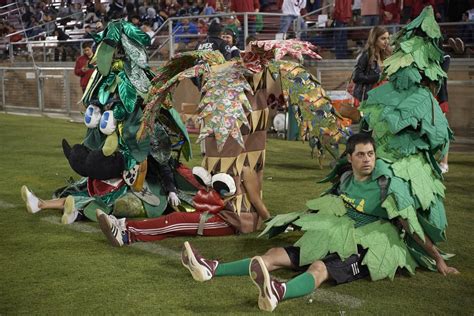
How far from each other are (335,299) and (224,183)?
4.33 feet

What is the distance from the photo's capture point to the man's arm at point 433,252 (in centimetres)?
458

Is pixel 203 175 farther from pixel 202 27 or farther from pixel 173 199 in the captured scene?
pixel 202 27

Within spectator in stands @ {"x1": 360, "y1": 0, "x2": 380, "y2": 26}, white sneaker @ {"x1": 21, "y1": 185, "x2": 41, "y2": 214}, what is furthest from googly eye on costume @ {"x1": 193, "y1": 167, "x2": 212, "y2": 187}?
spectator in stands @ {"x1": 360, "y1": 0, "x2": 380, "y2": 26}

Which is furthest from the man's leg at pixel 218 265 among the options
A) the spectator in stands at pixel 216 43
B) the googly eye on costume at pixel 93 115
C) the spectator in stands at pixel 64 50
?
the spectator in stands at pixel 64 50

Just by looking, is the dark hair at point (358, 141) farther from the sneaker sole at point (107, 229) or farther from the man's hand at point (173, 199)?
the man's hand at point (173, 199)

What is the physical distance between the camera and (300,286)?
418cm

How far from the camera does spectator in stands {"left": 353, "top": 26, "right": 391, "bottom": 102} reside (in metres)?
8.09

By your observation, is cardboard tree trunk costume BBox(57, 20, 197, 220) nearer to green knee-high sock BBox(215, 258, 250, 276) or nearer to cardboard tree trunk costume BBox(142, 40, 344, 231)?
cardboard tree trunk costume BBox(142, 40, 344, 231)

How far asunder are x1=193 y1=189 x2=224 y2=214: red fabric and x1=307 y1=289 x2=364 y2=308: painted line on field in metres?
1.28

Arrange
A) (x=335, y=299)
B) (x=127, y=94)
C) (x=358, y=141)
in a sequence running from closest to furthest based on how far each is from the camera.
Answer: (x=335, y=299), (x=358, y=141), (x=127, y=94)

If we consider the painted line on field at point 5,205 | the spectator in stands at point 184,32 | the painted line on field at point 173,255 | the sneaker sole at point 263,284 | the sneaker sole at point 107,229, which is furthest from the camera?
the spectator in stands at point 184,32

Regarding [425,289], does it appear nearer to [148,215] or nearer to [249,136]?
[249,136]

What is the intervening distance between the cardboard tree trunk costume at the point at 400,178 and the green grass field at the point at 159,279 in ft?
0.75

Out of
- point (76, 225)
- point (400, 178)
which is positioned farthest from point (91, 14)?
point (400, 178)
